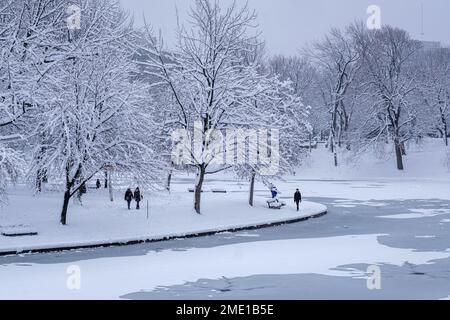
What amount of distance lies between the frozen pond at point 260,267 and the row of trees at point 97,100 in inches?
182

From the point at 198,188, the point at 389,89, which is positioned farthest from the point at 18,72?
the point at 389,89

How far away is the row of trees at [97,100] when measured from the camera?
73.7 feet

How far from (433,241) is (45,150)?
15.9m

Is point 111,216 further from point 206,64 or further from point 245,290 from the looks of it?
point 245,290

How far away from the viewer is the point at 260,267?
16.4 meters

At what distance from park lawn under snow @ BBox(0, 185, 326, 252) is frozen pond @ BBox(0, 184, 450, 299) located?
1250 millimetres

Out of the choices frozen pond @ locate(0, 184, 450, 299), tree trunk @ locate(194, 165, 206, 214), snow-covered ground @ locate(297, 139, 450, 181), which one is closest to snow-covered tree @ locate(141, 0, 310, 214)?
tree trunk @ locate(194, 165, 206, 214)

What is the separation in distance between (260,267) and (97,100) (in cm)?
1209

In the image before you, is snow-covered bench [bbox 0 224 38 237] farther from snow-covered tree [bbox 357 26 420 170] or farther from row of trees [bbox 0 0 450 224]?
snow-covered tree [bbox 357 26 420 170]

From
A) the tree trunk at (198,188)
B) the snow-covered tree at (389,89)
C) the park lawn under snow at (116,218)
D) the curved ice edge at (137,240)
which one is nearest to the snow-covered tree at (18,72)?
the park lawn under snow at (116,218)

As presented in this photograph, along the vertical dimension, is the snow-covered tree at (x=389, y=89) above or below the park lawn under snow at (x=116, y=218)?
above

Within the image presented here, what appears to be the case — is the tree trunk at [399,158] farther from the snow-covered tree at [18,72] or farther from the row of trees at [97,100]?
the snow-covered tree at [18,72]

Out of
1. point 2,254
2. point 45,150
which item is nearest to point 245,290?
point 2,254
